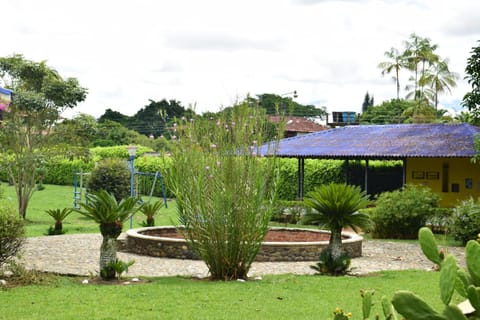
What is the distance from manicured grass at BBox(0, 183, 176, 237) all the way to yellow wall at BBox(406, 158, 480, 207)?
9639mm

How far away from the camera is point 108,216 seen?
11016 millimetres

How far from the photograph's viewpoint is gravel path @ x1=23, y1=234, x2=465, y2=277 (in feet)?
41.5

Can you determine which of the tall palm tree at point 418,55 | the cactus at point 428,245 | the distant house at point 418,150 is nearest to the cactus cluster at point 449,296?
the cactus at point 428,245

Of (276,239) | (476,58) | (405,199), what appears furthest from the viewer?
(405,199)

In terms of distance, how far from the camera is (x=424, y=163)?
91.9 ft

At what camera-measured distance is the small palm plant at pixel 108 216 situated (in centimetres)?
1101

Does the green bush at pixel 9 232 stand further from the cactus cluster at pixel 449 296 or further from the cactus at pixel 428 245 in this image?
the cactus cluster at pixel 449 296

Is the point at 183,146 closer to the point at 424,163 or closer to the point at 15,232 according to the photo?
the point at 15,232

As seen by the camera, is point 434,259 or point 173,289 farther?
point 173,289

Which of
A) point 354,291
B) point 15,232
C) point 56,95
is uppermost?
point 56,95

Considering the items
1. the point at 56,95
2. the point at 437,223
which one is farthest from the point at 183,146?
the point at 56,95

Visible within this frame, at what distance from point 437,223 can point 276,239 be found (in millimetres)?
6357

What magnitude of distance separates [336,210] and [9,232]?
5222 millimetres

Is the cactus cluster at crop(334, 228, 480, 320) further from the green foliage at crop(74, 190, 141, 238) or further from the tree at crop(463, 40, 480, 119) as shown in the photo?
the tree at crop(463, 40, 480, 119)
